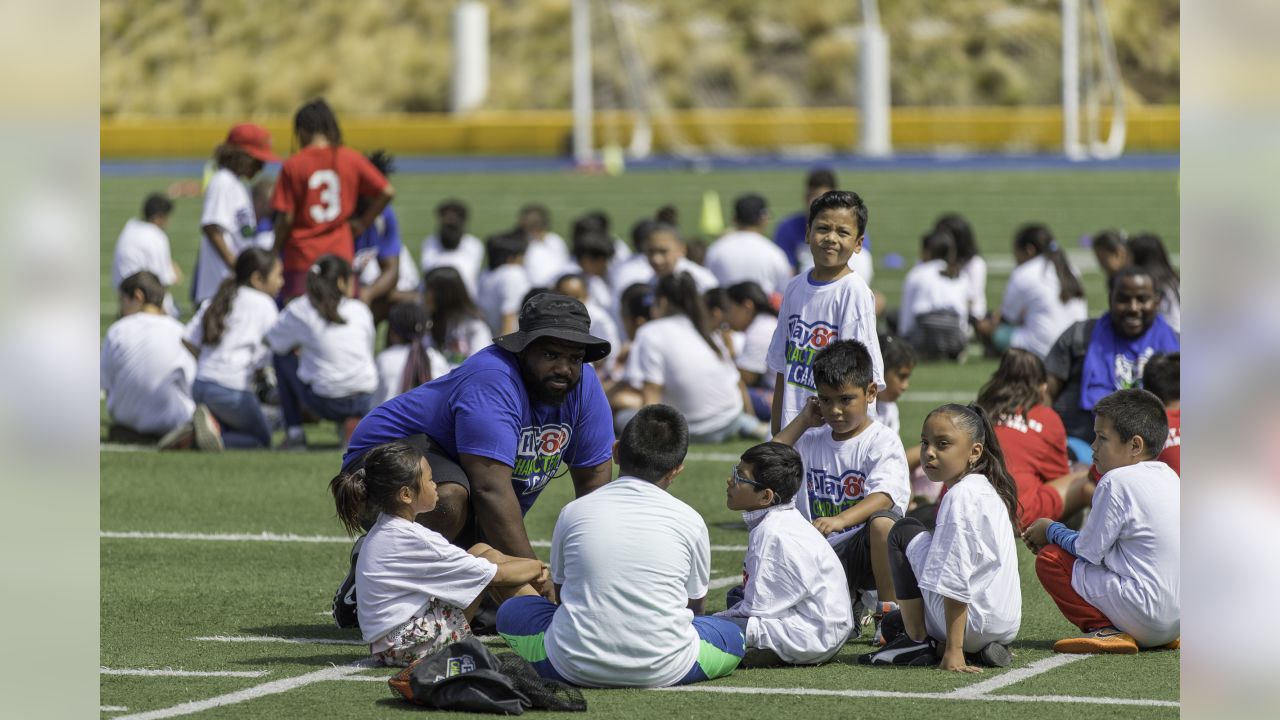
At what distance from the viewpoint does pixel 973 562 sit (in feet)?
21.6

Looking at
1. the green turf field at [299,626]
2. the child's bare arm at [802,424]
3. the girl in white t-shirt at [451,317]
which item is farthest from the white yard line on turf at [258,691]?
the girl in white t-shirt at [451,317]

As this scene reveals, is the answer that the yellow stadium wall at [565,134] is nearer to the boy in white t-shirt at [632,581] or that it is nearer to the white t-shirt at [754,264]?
the white t-shirt at [754,264]

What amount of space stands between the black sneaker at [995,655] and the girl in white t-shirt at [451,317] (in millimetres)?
5981

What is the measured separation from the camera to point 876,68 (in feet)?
151

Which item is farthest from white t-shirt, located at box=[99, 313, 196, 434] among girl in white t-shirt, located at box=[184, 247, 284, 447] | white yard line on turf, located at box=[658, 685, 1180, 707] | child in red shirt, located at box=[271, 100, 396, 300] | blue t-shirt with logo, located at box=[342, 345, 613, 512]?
white yard line on turf, located at box=[658, 685, 1180, 707]

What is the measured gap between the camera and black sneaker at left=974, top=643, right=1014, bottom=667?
6.73 metres

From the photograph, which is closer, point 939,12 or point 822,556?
point 822,556

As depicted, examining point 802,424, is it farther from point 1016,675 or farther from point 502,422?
point 1016,675

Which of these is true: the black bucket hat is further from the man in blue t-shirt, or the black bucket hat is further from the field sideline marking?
the field sideline marking

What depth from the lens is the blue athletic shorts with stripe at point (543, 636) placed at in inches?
254
